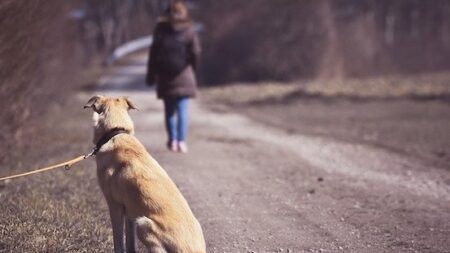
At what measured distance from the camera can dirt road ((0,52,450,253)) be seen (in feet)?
16.5

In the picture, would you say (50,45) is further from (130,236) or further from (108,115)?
(130,236)

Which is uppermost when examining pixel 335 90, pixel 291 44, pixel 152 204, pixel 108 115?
pixel 108 115

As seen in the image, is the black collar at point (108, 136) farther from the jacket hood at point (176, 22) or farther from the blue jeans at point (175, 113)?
the jacket hood at point (176, 22)

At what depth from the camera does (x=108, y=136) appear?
473 centimetres

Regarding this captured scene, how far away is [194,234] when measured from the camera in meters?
3.93

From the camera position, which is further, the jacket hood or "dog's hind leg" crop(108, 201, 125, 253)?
the jacket hood

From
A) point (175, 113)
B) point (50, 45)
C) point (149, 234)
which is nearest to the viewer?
point (149, 234)

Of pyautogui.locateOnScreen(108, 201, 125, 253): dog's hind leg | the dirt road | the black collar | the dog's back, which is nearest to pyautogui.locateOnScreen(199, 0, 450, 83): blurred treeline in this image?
the dirt road

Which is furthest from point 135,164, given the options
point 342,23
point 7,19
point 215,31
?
point 342,23

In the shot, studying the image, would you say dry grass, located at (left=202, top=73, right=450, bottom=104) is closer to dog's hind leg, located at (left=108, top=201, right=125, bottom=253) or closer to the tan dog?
the tan dog

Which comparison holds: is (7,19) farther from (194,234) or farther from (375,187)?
(375,187)

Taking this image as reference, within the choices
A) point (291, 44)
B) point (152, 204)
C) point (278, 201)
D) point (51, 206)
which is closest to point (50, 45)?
point (51, 206)

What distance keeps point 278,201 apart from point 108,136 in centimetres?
248

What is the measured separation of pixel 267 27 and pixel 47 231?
2108 centimetres
